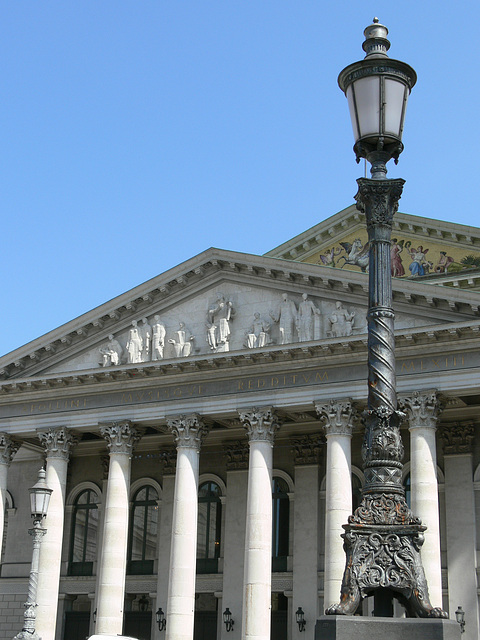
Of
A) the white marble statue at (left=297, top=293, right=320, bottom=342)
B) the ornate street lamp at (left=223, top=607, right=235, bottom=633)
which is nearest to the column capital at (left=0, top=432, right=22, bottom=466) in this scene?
the ornate street lamp at (left=223, top=607, right=235, bottom=633)

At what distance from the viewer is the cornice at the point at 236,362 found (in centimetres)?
→ 3147

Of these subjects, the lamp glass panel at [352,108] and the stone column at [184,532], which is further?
the stone column at [184,532]

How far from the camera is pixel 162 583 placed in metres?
40.0

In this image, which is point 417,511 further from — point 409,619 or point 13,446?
point 409,619

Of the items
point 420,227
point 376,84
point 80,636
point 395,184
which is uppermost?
point 420,227

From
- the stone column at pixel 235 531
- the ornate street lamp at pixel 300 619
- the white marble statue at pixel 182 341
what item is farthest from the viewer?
the stone column at pixel 235 531

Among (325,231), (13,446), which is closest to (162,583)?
(13,446)

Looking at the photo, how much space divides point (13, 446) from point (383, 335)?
1280 inches

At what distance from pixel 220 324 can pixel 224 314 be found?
440 millimetres

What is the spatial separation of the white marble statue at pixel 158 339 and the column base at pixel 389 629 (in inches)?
1131

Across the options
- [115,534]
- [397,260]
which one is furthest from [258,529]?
[397,260]

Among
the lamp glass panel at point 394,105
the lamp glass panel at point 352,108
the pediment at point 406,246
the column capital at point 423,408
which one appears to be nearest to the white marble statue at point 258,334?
the column capital at point 423,408

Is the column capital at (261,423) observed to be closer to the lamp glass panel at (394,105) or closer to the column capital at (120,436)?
the column capital at (120,436)

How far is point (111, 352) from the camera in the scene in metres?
37.7
